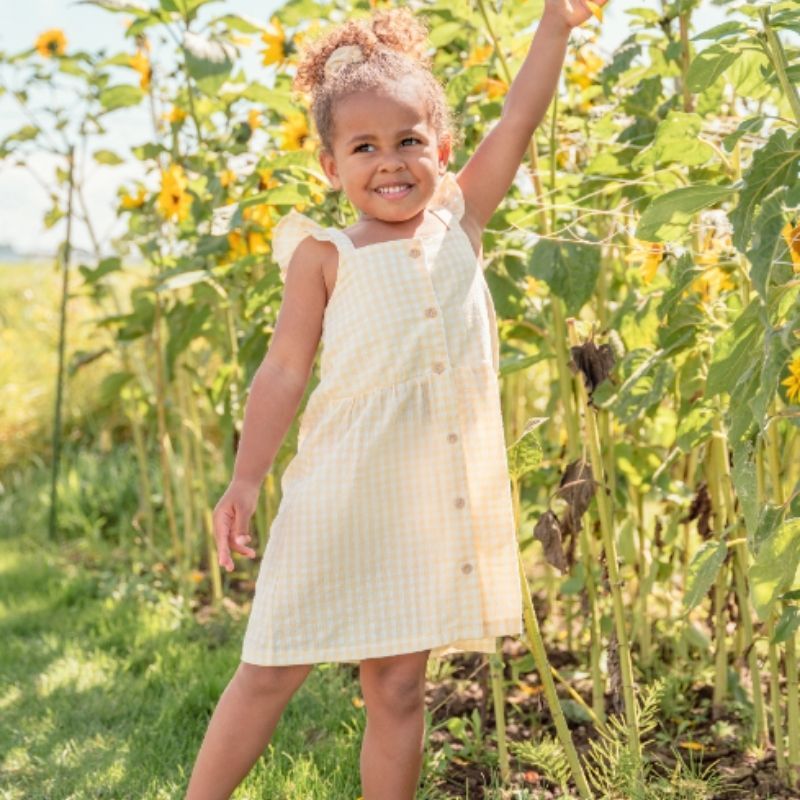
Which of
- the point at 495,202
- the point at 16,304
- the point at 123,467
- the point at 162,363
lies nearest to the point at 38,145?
the point at 162,363

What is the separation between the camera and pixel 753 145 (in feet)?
7.41

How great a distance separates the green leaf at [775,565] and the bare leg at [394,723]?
479 millimetres

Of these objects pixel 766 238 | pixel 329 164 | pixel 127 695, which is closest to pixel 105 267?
pixel 127 695

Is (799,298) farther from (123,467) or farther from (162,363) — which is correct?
(123,467)

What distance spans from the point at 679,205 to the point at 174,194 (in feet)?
5.23

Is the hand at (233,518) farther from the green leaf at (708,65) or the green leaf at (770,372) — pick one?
the green leaf at (708,65)

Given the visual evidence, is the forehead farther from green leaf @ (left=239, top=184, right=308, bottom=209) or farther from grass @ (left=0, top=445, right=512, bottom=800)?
grass @ (left=0, top=445, right=512, bottom=800)

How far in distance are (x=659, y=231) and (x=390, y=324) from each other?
40 cm

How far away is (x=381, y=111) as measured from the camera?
1781mm

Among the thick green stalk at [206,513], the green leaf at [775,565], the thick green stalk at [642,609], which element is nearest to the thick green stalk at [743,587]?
the thick green stalk at [642,609]

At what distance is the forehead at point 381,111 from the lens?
1782 mm

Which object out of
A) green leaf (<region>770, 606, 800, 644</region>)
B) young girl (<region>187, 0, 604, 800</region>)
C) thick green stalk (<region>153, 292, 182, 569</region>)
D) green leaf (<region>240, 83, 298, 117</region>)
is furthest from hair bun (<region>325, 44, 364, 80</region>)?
thick green stalk (<region>153, 292, 182, 569</region>)

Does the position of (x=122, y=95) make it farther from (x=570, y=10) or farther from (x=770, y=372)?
(x=770, y=372)

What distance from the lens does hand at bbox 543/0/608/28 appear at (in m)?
1.86
